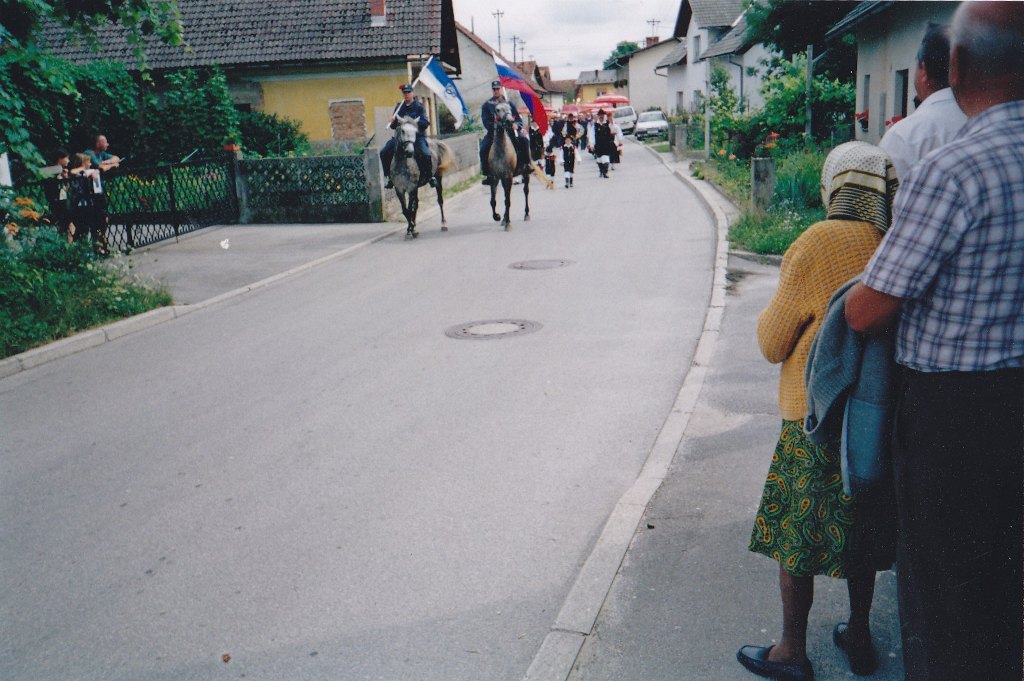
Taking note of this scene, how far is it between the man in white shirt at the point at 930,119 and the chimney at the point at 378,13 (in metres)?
27.6

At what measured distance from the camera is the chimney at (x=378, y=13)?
28.8 m

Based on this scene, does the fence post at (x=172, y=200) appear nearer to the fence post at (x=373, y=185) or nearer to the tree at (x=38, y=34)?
the fence post at (x=373, y=185)

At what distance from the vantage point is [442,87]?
69.6ft

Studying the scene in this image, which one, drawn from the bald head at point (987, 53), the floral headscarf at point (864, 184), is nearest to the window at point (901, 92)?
the floral headscarf at point (864, 184)

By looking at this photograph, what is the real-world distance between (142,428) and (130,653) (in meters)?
3.13

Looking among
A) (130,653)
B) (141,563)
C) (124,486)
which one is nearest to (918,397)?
(130,653)

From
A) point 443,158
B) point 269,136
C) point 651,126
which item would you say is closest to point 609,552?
point 443,158

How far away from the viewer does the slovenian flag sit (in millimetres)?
25438

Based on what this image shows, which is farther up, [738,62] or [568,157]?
[738,62]

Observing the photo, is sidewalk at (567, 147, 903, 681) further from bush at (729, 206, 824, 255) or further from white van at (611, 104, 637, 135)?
white van at (611, 104, 637, 135)

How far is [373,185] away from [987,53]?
16844 millimetres

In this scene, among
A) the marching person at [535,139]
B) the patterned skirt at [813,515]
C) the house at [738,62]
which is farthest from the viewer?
the house at [738,62]

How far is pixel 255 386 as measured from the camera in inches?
295

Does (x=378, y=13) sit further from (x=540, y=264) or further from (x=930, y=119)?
(x=930, y=119)
